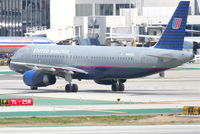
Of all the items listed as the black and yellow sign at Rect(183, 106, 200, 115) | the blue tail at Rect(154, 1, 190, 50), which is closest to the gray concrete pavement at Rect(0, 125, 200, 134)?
the black and yellow sign at Rect(183, 106, 200, 115)

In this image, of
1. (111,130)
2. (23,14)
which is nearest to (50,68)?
(111,130)

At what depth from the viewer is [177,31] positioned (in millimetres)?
61656

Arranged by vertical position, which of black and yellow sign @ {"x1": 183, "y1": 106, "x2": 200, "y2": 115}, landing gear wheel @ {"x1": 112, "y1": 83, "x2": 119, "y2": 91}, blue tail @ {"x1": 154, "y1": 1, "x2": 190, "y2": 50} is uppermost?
blue tail @ {"x1": 154, "y1": 1, "x2": 190, "y2": 50}

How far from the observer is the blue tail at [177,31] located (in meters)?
61.5

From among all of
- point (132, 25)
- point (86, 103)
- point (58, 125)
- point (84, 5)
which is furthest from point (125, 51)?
point (84, 5)

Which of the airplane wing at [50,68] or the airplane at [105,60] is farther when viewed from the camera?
the airplane wing at [50,68]

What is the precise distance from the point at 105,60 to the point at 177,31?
22.0ft

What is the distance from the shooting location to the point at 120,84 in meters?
66.5

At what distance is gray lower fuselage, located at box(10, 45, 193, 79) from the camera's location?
61688mm

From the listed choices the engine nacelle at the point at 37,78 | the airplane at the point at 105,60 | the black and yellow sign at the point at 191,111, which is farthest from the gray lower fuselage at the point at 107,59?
the black and yellow sign at the point at 191,111

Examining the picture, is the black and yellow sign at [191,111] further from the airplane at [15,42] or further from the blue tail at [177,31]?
the airplane at [15,42]

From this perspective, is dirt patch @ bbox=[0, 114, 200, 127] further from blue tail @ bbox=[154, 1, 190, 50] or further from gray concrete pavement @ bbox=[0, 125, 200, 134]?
blue tail @ bbox=[154, 1, 190, 50]

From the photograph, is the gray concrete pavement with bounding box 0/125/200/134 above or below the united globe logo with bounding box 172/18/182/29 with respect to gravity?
below

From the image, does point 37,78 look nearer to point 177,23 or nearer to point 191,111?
point 177,23
